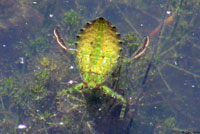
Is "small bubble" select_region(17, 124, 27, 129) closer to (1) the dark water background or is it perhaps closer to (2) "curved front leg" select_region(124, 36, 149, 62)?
(1) the dark water background

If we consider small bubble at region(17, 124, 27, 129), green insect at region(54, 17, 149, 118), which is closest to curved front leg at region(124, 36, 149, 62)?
green insect at region(54, 17, 149, 118)

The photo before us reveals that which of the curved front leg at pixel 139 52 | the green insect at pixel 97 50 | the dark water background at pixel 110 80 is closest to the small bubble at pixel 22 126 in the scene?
the dark water background at pixel 110 80

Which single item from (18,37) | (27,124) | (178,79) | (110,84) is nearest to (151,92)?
(178,79)

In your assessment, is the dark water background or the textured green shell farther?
the dark water background

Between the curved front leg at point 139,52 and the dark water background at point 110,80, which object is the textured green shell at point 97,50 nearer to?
the curved front leg at point 139,52

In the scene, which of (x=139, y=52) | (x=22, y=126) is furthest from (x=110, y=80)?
(x=22, y=126)

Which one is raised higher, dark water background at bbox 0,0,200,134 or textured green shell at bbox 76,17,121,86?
textured green shell at bbox 76,17,121,86
